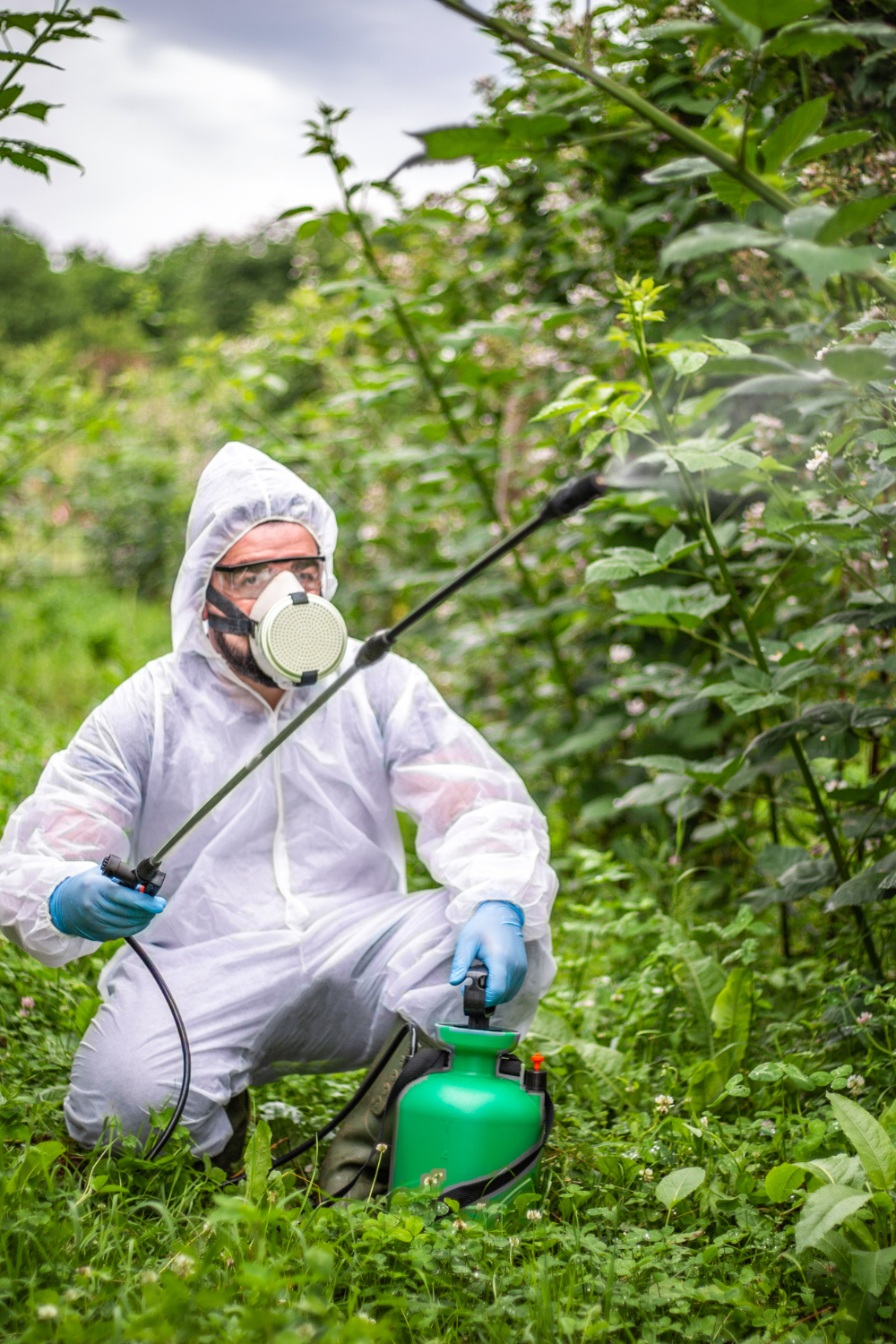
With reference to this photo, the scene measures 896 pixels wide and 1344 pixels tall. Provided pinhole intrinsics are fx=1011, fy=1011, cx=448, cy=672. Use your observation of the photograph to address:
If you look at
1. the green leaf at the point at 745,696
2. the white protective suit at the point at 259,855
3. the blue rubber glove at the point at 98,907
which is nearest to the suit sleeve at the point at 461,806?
the white protective suit at the point at 259,855

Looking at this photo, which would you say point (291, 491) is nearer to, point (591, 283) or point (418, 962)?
point (418, 962)

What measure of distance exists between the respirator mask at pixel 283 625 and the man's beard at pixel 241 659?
2 cm

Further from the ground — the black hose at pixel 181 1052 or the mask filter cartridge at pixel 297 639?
the mask filter cartridge at pixel 297 639

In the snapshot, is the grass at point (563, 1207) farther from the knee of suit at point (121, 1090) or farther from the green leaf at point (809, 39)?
the green leaf at point (809, 39)

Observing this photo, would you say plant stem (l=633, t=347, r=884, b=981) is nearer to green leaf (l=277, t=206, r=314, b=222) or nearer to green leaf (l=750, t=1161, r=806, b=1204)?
green leaf (l=750, t=1161, r=806, b=1204)

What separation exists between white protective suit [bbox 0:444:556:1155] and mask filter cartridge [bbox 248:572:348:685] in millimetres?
184

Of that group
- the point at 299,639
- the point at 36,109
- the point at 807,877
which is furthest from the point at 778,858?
the point at 36,109

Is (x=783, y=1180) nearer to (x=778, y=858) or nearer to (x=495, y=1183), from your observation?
(x=495, y=1183)

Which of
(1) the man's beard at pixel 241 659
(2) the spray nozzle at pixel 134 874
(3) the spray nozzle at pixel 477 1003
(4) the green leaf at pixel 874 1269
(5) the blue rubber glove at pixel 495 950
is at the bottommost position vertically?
(4) the green leaf at pixel 874 1269

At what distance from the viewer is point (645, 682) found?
2234 millimetres

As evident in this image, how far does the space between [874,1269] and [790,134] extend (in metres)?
1.28

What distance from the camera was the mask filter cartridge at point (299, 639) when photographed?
5.43ft


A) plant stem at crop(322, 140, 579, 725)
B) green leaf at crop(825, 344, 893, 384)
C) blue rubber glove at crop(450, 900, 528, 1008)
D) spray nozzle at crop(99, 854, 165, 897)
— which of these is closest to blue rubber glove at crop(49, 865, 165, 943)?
spray nozzle at crop(99, 854, 165, 897)

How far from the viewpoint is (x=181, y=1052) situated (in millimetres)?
1643
